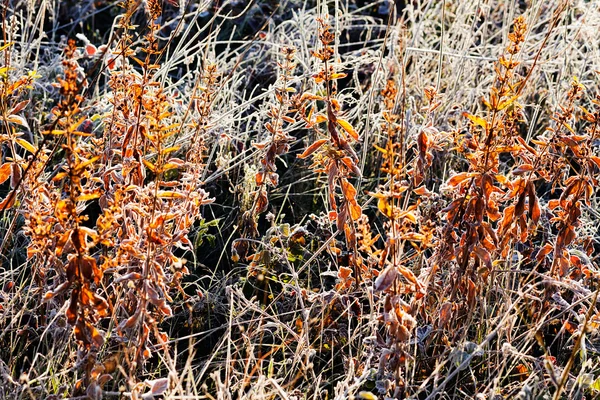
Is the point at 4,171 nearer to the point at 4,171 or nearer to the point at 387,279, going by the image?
the point at 4,171

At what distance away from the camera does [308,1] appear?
13.8ft

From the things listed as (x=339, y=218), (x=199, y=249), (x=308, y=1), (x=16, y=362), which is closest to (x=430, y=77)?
(x=308, y=1)

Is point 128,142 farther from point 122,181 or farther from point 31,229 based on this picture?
point 31,229

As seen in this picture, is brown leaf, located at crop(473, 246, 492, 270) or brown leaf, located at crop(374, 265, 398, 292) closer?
brown leaf, located at crop(374, 265, 398, 292)

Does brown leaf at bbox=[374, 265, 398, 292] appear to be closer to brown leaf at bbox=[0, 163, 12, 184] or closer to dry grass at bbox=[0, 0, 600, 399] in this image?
dry grass at bbox=[0, 0, 600, 399]

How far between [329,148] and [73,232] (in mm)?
706

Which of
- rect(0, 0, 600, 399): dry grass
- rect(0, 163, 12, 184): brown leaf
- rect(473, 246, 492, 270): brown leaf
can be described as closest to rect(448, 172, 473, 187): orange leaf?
rect(0, 0, 600, 399): dry grass

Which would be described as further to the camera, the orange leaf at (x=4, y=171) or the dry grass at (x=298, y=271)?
the orange leaf at (x=4, y=171)

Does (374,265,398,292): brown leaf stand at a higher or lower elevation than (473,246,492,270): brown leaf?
higher

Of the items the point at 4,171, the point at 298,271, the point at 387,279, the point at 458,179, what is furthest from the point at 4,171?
the point at 458,179

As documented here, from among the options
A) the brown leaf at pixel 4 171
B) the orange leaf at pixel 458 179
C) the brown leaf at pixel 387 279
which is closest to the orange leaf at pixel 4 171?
the brown leaf at pixel 4 171

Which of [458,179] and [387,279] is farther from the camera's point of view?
Answer: [458,179]

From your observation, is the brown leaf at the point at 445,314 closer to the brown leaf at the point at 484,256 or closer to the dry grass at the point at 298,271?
the dry grass at the point at 298,271

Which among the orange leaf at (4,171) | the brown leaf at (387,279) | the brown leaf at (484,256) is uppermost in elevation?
the orange leaf at (4,171)
